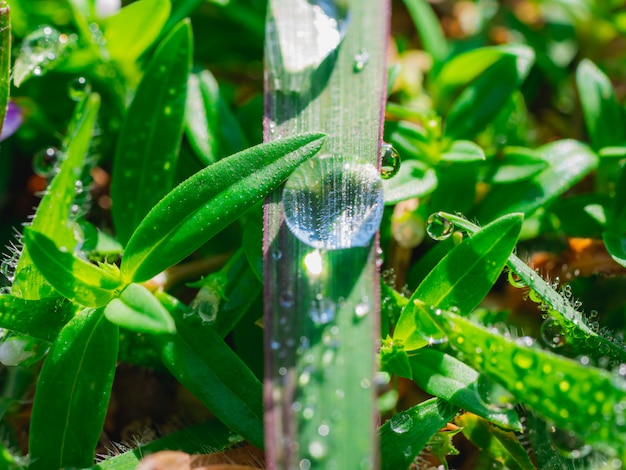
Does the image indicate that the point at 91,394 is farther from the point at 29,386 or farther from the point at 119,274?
the point at 29,386

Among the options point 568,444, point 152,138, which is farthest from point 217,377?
point 568,444

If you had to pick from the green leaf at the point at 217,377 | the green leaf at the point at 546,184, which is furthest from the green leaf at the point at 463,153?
the green leaf at the point at 217,377

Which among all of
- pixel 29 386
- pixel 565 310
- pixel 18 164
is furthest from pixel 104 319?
pixel 18 164

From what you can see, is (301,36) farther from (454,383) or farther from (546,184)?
(454,383)

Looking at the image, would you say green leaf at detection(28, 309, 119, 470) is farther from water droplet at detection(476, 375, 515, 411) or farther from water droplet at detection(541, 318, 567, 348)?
water droplet at detection(541, 318, 567, 348)

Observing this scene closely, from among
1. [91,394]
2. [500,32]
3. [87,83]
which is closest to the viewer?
[91,394]
